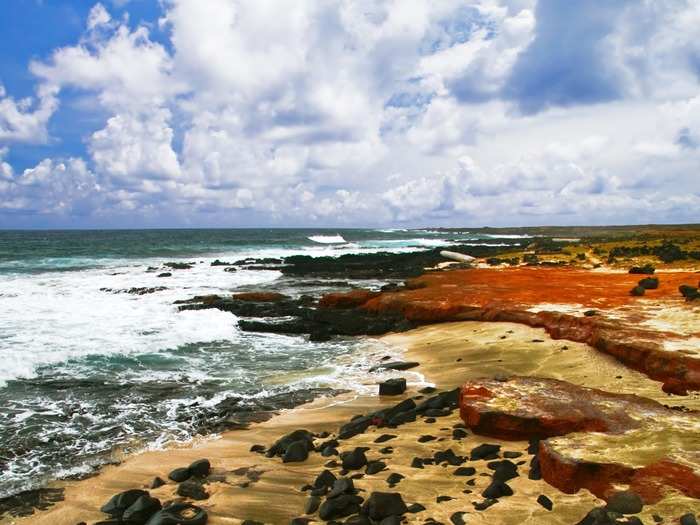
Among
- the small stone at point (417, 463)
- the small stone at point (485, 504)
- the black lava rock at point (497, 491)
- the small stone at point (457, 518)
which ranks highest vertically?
the black lava rock at point (497, 491)

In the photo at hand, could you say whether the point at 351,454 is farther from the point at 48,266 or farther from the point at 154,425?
the point at 48,266

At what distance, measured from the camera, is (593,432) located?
20.2ft

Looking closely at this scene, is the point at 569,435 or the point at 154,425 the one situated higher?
the point at 569,435

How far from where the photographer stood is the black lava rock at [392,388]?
33.2ft

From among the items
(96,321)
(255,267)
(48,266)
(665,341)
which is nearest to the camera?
(665,341)

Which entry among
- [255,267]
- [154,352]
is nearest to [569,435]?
[154,352]

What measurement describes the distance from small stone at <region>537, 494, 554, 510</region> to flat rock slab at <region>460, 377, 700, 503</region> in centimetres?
29

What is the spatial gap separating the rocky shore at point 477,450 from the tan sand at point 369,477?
0.08ft

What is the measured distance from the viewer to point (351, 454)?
6.68 metres

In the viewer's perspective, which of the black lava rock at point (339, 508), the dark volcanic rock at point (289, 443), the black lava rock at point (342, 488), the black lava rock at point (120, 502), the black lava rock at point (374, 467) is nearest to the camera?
the black lava rock at point (339, 508)

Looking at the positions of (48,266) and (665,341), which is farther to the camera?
(48,266)

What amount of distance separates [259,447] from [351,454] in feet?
5.87

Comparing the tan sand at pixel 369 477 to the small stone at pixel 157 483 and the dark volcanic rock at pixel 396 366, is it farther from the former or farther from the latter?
the dark volcanic rock at pixel 396 366

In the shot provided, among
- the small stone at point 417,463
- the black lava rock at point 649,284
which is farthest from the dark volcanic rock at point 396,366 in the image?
the black lava rock at point 649,284
